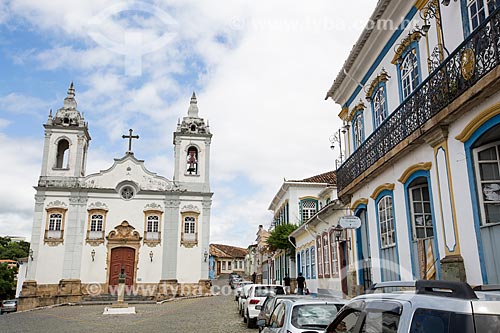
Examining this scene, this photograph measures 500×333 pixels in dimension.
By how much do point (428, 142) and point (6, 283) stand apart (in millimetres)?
53420

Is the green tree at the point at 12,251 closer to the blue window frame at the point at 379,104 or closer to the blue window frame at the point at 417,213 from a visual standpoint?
the blue window frame at the point at 379,104

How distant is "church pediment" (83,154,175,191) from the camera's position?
3512 centimetres

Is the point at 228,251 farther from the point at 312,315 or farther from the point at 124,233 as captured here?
the point at 312,315

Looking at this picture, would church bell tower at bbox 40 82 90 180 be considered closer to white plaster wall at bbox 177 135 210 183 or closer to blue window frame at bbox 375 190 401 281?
white plaster wall at bbox 177 135 210 183

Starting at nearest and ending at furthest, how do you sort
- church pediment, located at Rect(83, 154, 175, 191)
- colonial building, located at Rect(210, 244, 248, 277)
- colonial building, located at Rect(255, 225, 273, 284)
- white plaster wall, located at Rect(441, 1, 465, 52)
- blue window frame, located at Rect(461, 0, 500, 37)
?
blue window frame, located at Rect(461, 0, 500, 37) < white plaster wall, located at Rect(441, 1, 465, 52) < church pediment, located at Rect(83, 154, 175, 191) < colonial building, located at Rect(255, 225, 273, 284) < colonial building, located at Rect(210, 244, 248, 277)

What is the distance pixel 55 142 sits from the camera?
35.1 m

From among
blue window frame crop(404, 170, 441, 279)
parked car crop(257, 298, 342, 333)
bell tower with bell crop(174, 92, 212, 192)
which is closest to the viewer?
parked car crop(257, 298, 342, 333)

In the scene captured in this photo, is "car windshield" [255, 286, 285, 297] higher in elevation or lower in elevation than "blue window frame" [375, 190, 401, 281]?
lower

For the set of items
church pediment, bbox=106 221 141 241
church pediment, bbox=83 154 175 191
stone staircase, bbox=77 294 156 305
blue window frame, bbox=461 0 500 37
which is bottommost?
stone staircase, bbox=77 294 156 305

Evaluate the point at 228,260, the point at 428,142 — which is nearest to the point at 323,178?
the point at 428,142

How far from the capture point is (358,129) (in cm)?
1429

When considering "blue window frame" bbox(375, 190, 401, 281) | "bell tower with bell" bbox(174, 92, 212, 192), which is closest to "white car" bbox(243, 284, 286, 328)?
"blue window frame" bbox(375, 190, 401, 281)

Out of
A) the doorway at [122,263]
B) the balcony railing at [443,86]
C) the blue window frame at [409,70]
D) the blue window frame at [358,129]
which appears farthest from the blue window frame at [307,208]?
the blue window frame at [409,70]

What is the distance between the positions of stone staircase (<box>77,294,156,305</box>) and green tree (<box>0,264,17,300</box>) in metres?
24.1
